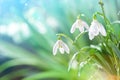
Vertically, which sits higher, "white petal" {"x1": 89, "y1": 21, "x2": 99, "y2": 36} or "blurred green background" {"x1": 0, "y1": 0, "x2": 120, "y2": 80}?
"blurred green background" {"x1": 0, "y1": 0, "x2": 120, "y2": 80}

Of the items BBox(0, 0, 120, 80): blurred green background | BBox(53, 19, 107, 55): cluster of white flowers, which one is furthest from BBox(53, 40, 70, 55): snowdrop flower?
BBox(0, 0, 120, 80): blurred green background

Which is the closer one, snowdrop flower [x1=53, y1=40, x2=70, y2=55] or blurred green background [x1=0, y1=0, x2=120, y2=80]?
snowdrop flower [x1=53, y1=40, x2=70, y2=55]

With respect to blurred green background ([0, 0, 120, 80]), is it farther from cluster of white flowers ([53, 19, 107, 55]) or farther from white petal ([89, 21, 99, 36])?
white petal ([89, 21, 99, 36])

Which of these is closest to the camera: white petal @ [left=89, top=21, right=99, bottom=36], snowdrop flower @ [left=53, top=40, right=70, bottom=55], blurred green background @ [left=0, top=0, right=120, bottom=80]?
white petal @ [left=89, top=21, right=99, bottom=36]

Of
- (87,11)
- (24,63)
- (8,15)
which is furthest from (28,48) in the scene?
(87,11)

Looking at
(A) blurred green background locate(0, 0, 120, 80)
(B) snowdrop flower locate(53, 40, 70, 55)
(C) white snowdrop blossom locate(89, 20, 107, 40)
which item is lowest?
(C) white snowdrop blossom locate(89, 20, 107, 40)

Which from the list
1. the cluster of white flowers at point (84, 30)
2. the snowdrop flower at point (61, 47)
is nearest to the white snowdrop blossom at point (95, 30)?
the cluster of white flowers at point (84, 30)

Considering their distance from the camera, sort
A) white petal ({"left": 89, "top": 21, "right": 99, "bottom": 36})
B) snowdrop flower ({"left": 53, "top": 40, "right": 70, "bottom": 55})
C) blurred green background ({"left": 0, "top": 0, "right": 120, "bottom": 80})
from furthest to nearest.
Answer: blurred green background ({"left": 0, "top": 0, "right": 120, "bottom": 80}) < snowdrop flower ({"left": 53, "top": 40, "right": 70, "bottom": 55}) < white petal ({"left": 89, "top": 21, "right": 99, "bottom": 36})
